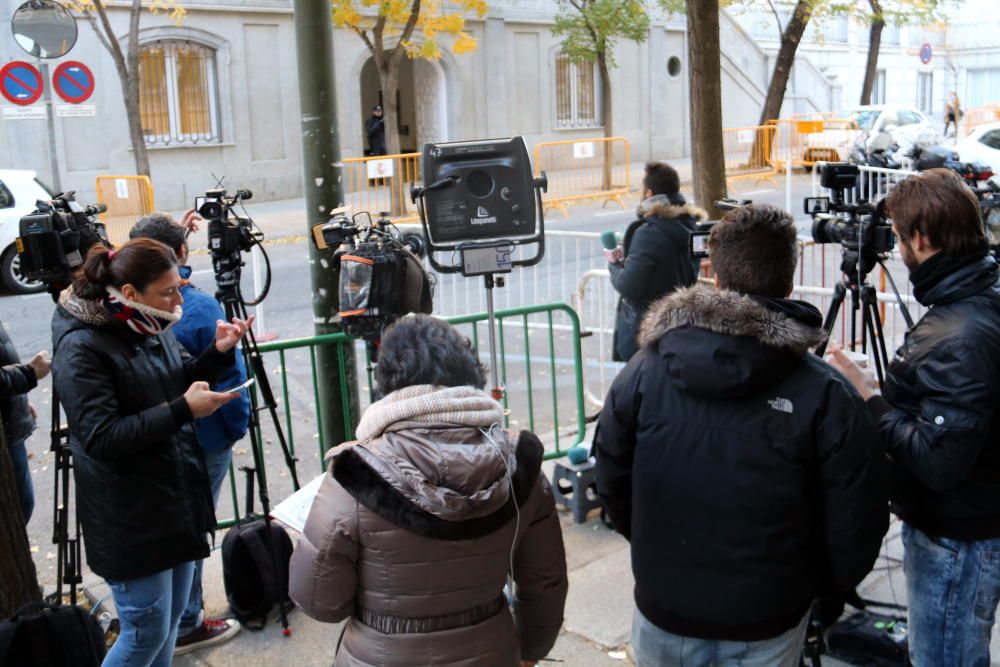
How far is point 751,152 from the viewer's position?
22.2 metres

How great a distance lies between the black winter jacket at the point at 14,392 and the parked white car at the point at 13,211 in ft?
28.9

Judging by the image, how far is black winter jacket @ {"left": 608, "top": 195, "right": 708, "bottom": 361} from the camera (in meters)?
5.62

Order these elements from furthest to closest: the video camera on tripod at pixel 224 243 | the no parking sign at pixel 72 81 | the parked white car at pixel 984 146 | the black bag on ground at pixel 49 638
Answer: the parked white car at pixel 984 146 < the no parking sign at pixel 72 81 < the video camera on tripod at pixel 224 243 < the black bag on ground at pixel 49 638

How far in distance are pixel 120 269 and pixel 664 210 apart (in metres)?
3.18

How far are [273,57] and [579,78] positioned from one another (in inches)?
333

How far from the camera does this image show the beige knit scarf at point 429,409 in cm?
235

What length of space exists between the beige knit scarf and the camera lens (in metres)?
1.86

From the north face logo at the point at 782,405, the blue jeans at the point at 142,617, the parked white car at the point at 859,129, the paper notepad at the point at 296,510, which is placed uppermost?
the parked white car at the point at 859,129

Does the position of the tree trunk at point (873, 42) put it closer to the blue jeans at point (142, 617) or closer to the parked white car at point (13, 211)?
the parked white car at point (13, 211)

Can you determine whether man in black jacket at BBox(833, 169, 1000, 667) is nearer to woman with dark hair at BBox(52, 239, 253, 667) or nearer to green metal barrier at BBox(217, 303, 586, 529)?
green metal barrier at BBox(217, 303, 586, 529)

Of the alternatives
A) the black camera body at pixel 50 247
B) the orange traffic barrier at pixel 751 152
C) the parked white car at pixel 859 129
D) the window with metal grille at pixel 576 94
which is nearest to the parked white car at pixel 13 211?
the black camera body at pixel 50 247

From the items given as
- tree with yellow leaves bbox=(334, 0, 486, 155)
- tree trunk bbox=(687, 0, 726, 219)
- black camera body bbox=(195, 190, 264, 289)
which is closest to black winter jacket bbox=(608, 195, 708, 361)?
tree trunk bbox=(687, 0, 726, 219)

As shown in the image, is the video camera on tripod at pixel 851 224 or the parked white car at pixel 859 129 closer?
the video camera on tripod at pixel 851 224

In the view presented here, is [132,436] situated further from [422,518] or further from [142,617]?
[422,518]
